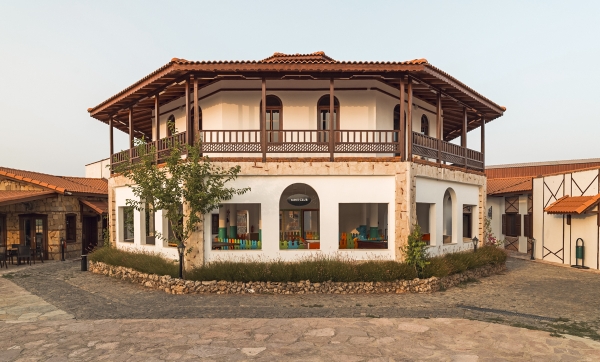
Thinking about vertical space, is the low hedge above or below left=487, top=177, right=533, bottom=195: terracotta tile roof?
below

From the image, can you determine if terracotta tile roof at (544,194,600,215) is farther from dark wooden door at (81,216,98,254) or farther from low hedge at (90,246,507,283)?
dark wooden door at (81,216,98,254)

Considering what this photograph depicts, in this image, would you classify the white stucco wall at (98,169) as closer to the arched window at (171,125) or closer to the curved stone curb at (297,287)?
the arched window at (171,125)

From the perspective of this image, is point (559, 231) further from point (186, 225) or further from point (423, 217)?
point (186, 225)

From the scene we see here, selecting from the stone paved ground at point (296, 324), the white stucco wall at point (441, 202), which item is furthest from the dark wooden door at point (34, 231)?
the white stucco wall at point (441, 202)

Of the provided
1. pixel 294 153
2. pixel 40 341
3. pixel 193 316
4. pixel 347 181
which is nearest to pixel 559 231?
pixel 347 181

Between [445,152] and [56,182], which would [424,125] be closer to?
[445,152]

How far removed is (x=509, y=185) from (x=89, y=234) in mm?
26073

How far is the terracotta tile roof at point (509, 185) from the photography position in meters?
22.9

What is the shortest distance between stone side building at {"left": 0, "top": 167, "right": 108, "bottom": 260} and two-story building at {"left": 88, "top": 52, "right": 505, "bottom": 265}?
174 inches

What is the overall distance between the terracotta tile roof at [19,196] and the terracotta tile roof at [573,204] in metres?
24.9

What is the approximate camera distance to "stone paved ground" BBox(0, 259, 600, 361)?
7.05m

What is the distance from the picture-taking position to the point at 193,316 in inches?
364

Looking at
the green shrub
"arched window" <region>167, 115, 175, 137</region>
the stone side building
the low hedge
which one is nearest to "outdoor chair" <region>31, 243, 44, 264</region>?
the stone side building

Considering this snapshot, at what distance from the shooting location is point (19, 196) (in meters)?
19.0
